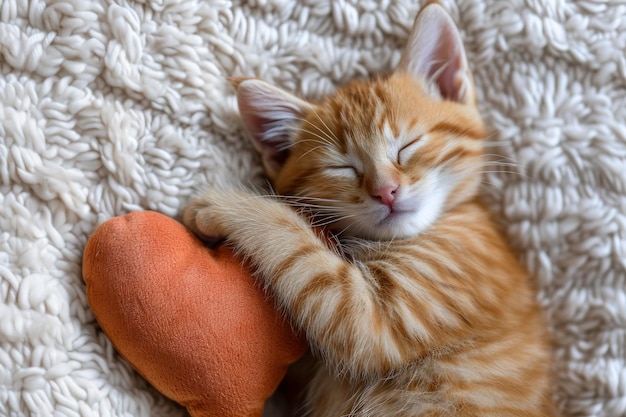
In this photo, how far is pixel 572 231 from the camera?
125 cm

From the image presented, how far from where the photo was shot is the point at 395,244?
1190 mm

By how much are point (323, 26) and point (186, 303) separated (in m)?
0.64

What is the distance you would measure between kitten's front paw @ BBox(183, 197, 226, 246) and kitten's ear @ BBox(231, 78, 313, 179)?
0.60ft

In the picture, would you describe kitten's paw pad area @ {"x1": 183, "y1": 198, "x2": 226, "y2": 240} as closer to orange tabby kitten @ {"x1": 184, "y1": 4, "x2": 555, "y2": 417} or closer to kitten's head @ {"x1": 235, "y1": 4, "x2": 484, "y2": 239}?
orange tabby kitten @ {"x1": 184, "y1": 4, "x2": 555, "y2": 417}

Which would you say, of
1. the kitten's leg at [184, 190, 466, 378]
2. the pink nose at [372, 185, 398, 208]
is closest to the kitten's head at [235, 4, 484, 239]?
the pink nose at [372, 185, 398, 208]

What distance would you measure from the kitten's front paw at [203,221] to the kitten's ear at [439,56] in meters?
0.48

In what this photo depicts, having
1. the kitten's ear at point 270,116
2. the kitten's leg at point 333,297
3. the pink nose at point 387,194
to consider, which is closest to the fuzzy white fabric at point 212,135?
the kitten's ear at point 270,116

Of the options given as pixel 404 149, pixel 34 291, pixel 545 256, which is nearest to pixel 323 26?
pixel 404 149

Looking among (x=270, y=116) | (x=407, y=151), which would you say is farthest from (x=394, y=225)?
(x=270, y=116)

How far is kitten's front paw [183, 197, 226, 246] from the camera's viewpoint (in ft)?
3.79

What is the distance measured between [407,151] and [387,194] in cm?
11

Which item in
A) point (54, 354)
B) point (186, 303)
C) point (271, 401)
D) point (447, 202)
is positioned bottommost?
point (271, 401)

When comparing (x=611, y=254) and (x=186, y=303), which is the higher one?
(x=611, y=254)

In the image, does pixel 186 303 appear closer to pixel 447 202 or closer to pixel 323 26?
pixel 447 202
